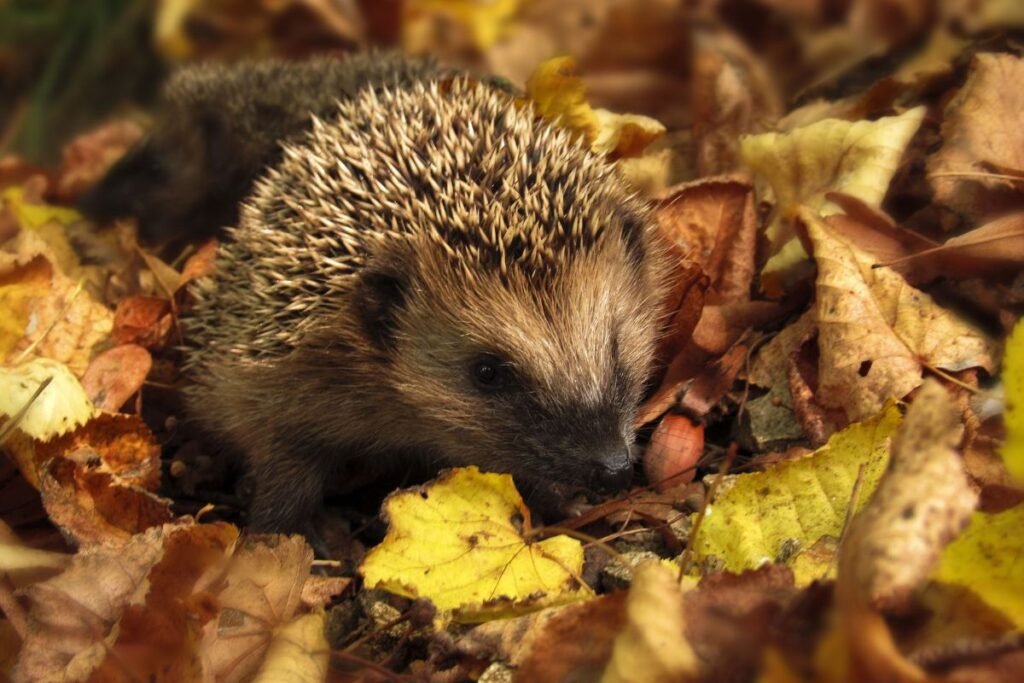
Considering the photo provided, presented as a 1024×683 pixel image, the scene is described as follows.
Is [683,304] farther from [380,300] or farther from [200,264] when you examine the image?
[200,264]

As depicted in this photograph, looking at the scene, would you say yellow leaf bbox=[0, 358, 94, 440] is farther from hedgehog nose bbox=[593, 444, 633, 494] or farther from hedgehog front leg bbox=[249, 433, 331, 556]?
hedgehog nose bbox=[593, 444, 633, 494]

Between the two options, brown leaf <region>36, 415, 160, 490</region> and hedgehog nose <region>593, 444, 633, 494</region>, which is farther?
brown leaf <region>36, 415, 160, 490</region>

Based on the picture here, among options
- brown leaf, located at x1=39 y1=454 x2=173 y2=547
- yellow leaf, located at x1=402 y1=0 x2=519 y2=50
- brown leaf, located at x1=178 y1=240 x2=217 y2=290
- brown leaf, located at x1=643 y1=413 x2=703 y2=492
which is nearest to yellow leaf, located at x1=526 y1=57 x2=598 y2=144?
brown leaf, located at x1=643 y1=413 x2=703 y2=492

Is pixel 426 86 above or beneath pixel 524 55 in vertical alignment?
above

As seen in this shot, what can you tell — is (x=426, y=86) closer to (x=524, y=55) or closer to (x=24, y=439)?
(x=24, y=439)

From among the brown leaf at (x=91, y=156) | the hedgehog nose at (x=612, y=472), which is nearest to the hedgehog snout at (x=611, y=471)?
the hedgehog nose at (x=612, y=472)

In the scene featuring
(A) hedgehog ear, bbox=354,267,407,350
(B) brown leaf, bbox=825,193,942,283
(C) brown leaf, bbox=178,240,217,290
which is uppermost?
(A) hedgehog ear, bbox=354,267,407,350

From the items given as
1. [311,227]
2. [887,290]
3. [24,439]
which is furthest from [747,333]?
[24,439]

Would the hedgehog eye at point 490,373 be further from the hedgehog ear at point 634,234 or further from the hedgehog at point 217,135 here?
the hedgehog at point 217,135
